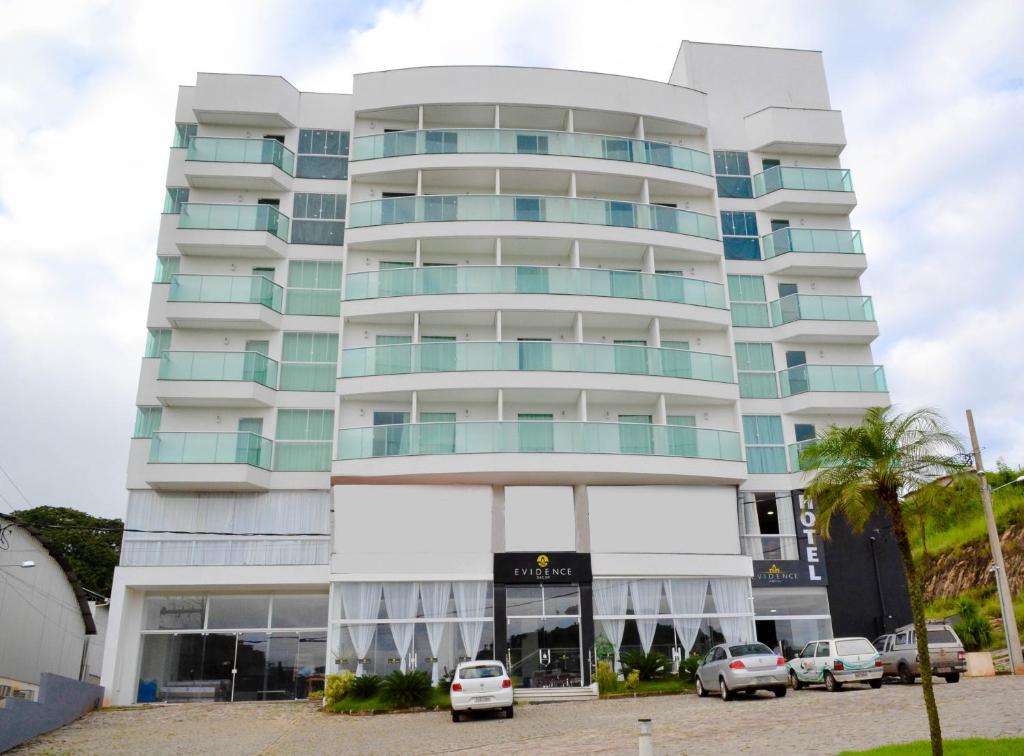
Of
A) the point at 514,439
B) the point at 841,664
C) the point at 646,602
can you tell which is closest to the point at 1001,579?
the point at 841,664

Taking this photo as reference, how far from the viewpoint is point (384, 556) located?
2705 cm

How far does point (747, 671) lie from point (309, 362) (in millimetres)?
18743

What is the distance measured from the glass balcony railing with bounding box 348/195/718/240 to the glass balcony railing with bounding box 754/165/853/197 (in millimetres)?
5421

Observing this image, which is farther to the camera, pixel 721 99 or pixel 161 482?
pixel 721 99

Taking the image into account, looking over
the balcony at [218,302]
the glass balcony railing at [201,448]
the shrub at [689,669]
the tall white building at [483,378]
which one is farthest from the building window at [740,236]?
the glass balcony railing at [201,448]

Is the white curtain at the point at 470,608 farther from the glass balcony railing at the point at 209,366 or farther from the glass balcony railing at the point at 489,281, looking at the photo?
the glass balcony railing at the point at 209,366

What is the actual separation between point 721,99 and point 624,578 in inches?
860

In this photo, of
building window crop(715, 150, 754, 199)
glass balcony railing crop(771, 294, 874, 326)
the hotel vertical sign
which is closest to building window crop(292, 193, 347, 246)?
building window crop(715, 150, 754, 199)

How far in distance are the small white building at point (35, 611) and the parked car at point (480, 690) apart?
15.0m

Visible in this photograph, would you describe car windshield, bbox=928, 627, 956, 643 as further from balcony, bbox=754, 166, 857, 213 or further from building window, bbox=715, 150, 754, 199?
building window, bbox=715, 150, 754, 199

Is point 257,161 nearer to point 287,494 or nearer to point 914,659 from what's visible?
point 287,494

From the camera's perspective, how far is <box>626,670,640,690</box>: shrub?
25530 mm

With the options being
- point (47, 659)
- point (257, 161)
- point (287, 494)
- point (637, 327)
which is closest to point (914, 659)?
point (637, 327)

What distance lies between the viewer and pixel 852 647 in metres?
22.5
